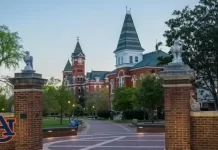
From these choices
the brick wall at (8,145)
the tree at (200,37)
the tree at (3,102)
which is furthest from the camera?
the tree at (3,102)

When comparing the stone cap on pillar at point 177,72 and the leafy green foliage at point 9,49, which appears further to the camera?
the leafy green foliage at point 9,49

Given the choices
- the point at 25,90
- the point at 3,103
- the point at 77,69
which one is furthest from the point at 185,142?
the point at 77,69

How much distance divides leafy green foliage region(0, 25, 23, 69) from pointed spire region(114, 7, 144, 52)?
40238 mm

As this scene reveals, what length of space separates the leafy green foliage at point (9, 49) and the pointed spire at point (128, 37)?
40238 millimetres

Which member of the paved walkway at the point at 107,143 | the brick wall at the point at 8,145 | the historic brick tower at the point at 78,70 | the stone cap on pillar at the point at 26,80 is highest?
the historic brick tower at the point at 78,70

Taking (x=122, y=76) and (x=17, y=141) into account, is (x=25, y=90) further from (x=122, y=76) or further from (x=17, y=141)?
(x=122, y=76)

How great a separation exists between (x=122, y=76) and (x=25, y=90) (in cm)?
6636

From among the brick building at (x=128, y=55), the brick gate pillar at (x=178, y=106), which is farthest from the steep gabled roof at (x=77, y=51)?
the brick gate pillar at (x=178, y=106)

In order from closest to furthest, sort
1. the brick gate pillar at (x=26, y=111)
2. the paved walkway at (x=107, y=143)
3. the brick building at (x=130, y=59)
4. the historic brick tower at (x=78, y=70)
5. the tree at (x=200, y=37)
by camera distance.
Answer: the brick gate pillar at (x=26, y=111) < the paved walkway at (x=107, y=143) < the tree at (x=200, y=37) < the brick building at (x=130, y=59) < the historic brick tower at (x=78, y=70)

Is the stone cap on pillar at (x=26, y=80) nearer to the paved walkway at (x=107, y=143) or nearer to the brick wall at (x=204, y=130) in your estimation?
the brick wall at (x=204, y=130)

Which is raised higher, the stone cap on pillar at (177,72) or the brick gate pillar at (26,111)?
the stone cap on pillar at (177,72)

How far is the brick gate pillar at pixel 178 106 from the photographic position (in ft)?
42.8

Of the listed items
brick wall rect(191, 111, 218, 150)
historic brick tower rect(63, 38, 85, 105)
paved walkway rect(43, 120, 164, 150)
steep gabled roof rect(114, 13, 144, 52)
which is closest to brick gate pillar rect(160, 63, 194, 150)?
brick wall rect(191, 111, 218, 150)

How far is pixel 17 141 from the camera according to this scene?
1446 centimetres
